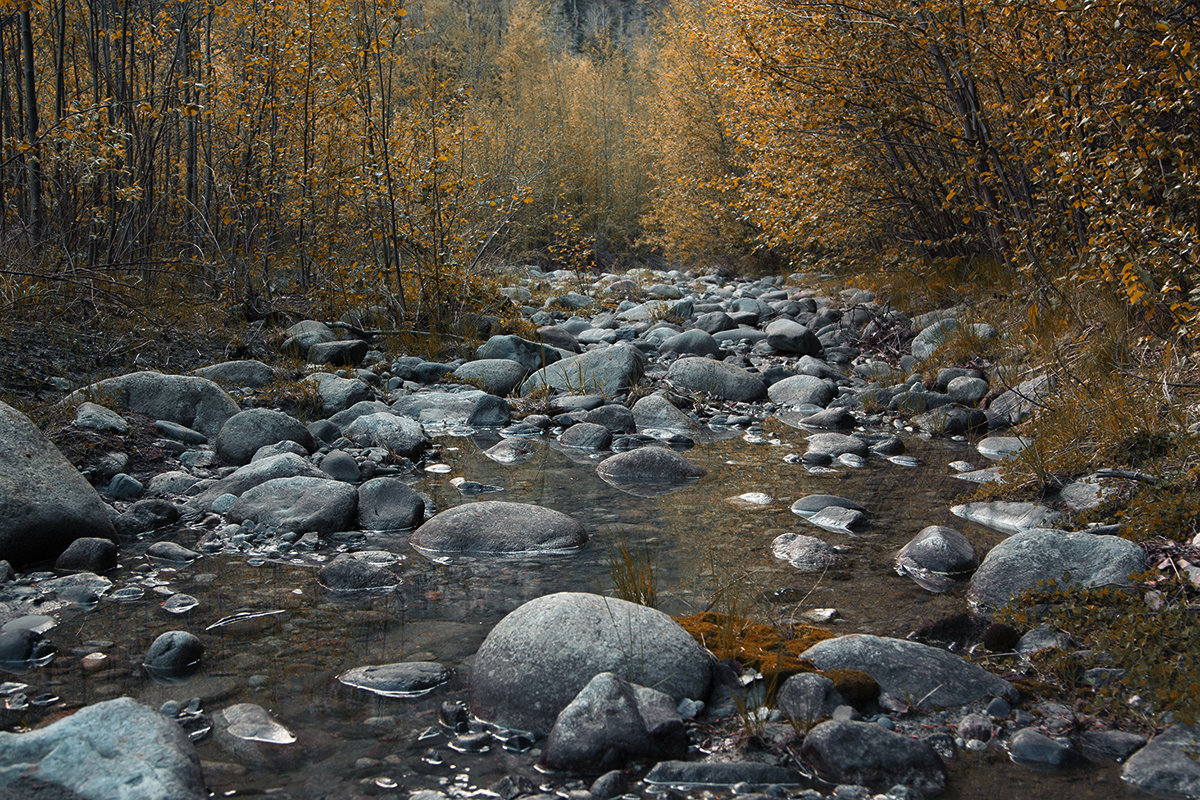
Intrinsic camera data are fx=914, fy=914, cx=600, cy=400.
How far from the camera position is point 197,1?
8391mm

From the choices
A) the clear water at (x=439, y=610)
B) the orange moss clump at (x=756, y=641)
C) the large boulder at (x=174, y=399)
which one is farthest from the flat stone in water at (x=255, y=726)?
the large boulder at (x=174, y=399)

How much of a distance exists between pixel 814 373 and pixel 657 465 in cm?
372

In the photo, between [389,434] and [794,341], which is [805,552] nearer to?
[389,434]

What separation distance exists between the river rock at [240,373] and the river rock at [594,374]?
2176 mm

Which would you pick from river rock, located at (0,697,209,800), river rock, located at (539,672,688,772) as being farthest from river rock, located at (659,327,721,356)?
river rock, located at (0,697,209,800)

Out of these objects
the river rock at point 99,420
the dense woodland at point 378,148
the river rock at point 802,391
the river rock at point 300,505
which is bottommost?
the river rock at point 300,505

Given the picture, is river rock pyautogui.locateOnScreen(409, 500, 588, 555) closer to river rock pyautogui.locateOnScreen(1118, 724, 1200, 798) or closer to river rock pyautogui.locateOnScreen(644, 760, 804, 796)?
river rock pyautogui.locateOnScreen(644, 760, 804, 796)

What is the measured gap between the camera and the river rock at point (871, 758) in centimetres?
236

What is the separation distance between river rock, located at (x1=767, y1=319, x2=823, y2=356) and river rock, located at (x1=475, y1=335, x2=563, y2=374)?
2.59 m

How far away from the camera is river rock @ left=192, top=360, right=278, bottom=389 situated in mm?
7402

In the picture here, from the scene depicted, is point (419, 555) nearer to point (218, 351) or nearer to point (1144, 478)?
point (1144, 478)

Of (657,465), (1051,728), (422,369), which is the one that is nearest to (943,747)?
(1051,728)

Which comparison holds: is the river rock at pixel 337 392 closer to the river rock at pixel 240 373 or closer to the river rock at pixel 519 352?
the river rock at pixel 240 373

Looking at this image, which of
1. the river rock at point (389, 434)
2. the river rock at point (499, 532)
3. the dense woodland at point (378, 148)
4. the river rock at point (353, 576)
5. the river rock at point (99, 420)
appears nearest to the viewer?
the river rock at point (353, 576)
